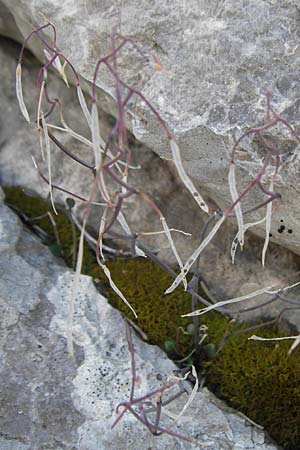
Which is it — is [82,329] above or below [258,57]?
below

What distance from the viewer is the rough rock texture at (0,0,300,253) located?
148cm

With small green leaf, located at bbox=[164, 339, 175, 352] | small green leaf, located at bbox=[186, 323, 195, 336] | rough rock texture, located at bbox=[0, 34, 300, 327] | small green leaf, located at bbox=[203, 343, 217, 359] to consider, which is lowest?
small green leaf, located at bbox=[164, 339, 175, 352]

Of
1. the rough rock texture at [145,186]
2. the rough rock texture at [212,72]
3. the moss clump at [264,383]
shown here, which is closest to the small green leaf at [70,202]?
the rough rock texture at [145,186]

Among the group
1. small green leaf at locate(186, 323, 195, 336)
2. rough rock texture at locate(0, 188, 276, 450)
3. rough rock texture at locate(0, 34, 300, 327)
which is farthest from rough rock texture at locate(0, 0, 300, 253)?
rough rock texture at locate(0, 188, 276, 450)

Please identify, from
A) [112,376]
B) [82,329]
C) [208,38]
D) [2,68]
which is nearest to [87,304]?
[82,329]

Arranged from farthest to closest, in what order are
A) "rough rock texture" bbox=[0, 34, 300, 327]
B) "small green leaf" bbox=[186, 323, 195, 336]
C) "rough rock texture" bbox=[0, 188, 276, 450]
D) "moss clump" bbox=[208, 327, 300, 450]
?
"rough rock texture" bbox=[0, 34, 300, 327]
"small green leaf" bbox=[186, 323, 195, 336]
"moss clump" bbox=[208, 327, 300, 450]
"rough rock texture" bbox=[0, 188, 276, 450]

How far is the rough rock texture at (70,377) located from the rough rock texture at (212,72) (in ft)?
1.57

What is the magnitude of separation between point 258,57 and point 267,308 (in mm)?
740

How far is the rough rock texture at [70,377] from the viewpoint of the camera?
4.80ft

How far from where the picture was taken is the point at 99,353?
5.26 feet

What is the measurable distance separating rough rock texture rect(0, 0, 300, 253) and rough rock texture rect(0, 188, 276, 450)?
0.48 metres

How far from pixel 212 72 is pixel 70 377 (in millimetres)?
844

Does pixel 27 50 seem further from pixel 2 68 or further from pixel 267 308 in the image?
pixel 267 308

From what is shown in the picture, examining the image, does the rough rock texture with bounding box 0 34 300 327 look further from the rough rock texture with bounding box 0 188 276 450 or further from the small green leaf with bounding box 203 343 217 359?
the rough rock texture with bounding box 0 188 276 450
